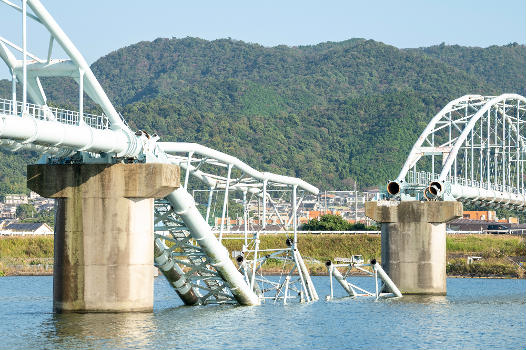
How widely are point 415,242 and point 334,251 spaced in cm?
4651

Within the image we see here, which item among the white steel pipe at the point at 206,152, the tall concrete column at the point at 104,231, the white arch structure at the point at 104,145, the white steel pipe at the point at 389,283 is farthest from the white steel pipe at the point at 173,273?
the white steel pipe at the point at 389,283

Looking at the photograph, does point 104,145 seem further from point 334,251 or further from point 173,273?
point 334,251

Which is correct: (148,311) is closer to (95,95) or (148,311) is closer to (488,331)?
(95,95)

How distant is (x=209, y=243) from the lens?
6284 cm

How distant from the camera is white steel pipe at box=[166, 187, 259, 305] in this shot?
6034 cm

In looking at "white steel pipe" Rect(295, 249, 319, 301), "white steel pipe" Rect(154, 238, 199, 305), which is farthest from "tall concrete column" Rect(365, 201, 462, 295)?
"white steel pipe" Rect(154, 238, 199, 305)

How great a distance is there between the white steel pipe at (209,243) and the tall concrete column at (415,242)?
20.1 m

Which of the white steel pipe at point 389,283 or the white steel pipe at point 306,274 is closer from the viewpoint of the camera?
the white steel pipe at point 306,274

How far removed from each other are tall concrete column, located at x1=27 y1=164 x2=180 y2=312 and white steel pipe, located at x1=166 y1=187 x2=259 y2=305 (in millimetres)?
1935

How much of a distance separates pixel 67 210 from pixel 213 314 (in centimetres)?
1093

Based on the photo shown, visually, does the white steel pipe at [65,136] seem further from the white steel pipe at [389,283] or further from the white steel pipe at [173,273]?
the white steel pipe at [389,283]

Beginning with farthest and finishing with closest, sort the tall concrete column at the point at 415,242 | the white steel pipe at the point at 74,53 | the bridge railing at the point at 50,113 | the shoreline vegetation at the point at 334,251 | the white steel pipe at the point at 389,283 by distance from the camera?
the shoreline vegetation at the point at 334,251
the tall concrete column at the point at 415,242
the white steel pipe at the point at 389,283
the white steel pipe at the point at 74,53
the bridge railing at the point at 50,113

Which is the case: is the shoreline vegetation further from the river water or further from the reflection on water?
the reflection on water

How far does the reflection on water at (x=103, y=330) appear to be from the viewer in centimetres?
5014
